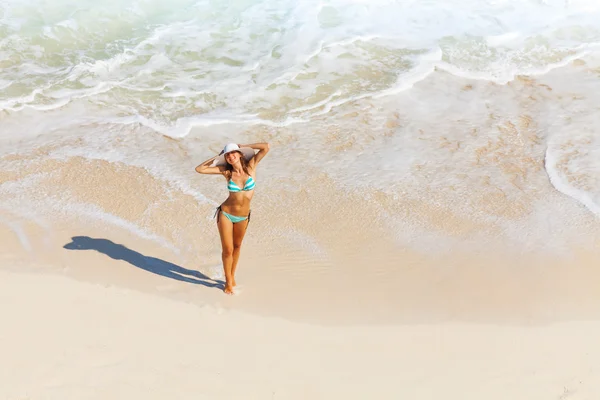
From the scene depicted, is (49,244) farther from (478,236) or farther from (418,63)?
(418,63)

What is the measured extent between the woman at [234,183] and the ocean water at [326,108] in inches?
43.3

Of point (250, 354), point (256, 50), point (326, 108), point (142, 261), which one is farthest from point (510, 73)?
point (250, 354)

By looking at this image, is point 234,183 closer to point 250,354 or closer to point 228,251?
point 228,251

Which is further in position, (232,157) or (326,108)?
(326,108)

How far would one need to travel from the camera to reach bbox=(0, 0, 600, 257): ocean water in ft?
22.6

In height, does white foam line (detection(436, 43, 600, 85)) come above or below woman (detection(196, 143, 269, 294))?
below

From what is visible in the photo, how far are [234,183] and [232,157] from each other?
22 cm

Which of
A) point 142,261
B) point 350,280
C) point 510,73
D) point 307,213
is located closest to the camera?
point 350,280

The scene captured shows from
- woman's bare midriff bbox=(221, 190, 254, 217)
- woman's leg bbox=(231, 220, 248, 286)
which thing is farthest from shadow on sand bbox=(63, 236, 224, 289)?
woman's bare midriff bbox=(221, 190, 254, 217)

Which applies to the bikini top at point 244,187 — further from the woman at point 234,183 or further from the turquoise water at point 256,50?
the turquoise water at point 256,50

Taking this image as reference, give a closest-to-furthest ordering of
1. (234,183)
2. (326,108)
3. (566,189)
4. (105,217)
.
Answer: (234,183), (105,217), (566,189), (326,108)

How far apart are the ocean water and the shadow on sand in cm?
37

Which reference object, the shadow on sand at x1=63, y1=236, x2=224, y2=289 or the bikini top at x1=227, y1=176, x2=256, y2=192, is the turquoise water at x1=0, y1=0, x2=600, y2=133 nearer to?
the shadow on sand at x1=63, y1=236, x2=224, y2=289

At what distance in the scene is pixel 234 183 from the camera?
16.9ft
